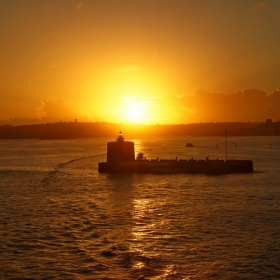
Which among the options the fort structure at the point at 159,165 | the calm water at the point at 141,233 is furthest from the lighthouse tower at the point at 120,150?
the calm water at the point at 141,233

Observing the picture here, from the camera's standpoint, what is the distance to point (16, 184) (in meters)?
45.9

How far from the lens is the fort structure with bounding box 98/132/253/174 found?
5384 centimetres

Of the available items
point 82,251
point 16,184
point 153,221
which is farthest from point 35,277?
point 16,184

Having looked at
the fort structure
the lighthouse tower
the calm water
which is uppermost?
the lighthouse tower

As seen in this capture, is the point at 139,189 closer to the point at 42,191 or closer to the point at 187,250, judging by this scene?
the point at 42,191

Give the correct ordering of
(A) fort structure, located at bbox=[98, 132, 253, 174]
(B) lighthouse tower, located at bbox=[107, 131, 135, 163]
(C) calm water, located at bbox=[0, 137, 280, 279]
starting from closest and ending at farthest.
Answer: (C) calm water, located at bbox=[0, 137, 280, 279]
(A) fort structure, located at bbox=[98, 132, 253, 174]
(B) lighthouse tower, located at bbox=[107, 131, 135, 163]

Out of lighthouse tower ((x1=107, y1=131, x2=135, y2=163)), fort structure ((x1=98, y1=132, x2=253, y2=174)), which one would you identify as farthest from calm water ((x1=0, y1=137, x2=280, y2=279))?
lighthouse tower ((x1=107, y1=131, x2=135, y2=163))

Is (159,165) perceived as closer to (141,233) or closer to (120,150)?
(120,150)

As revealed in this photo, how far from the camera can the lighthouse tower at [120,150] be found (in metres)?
55.9

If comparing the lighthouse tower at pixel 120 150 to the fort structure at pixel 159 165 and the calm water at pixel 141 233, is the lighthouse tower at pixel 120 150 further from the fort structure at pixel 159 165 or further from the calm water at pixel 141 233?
the calm water at pixel 141 233

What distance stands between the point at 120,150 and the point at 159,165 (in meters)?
5.85

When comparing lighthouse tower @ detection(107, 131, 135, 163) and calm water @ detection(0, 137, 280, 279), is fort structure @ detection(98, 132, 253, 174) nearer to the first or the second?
lighthouse tower @ detection(107, 131, 135, 163)

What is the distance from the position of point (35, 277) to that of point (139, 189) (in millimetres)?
24945

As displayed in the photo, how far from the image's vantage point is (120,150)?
2208 inches
